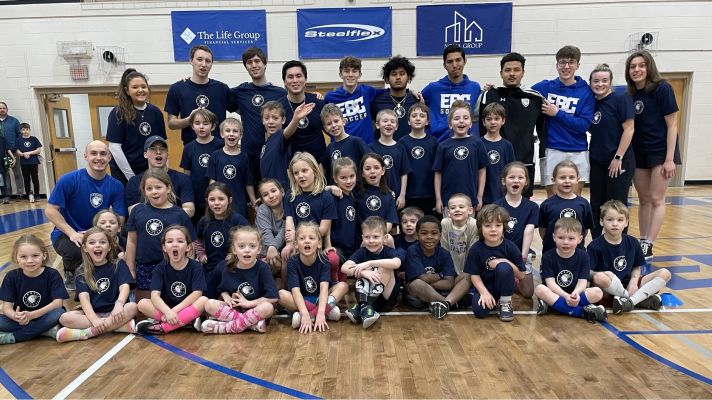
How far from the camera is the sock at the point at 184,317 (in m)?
2.99

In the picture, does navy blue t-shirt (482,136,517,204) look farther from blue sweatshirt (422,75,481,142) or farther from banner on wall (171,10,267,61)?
banner on wall (171,10,267,61)

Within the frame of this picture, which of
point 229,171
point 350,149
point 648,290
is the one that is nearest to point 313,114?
point 350,149

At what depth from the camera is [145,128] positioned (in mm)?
4102

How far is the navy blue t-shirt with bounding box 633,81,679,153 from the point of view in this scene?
4.13 metres

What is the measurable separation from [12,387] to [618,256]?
379cm

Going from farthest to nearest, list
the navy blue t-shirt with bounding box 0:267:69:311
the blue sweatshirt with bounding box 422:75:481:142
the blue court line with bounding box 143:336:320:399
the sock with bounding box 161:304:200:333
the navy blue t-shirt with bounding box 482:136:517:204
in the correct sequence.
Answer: the blue sweatshirt with bounding box 422:75:481:142 < the navy blue t-shirt with bounding box 482:136:517:204 < the sock with bounding box 161:304:200:333 < the navy blue t-shirt with bounding box 0:267:69:311 < the blue court line with bounding box 143:336:320:399

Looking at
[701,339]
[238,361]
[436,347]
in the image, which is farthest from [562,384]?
[238,361]

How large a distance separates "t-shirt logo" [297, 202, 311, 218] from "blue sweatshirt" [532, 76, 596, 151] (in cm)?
234

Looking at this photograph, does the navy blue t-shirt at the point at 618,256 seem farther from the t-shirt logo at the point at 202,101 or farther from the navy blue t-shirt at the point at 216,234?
the t-shirt logo at the point at 202,101

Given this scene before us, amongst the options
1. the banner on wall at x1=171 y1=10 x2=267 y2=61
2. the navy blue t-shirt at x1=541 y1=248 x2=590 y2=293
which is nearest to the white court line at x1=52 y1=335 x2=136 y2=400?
the navy blue t-shirt at x1=541 y1=248 x2=590 y2=293

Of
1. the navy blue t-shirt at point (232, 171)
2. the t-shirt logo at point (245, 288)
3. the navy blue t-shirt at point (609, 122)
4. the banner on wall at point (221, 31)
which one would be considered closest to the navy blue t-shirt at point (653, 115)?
the navy blue t-shirt at point (609, 122)

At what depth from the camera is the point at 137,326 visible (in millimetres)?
3002

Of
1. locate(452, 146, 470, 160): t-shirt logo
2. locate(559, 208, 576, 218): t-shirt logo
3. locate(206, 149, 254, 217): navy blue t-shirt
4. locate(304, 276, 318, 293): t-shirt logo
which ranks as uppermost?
locate(452, 146, 470, 160): t-shirt logo

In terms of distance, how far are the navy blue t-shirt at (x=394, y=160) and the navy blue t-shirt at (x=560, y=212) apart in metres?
1.13
